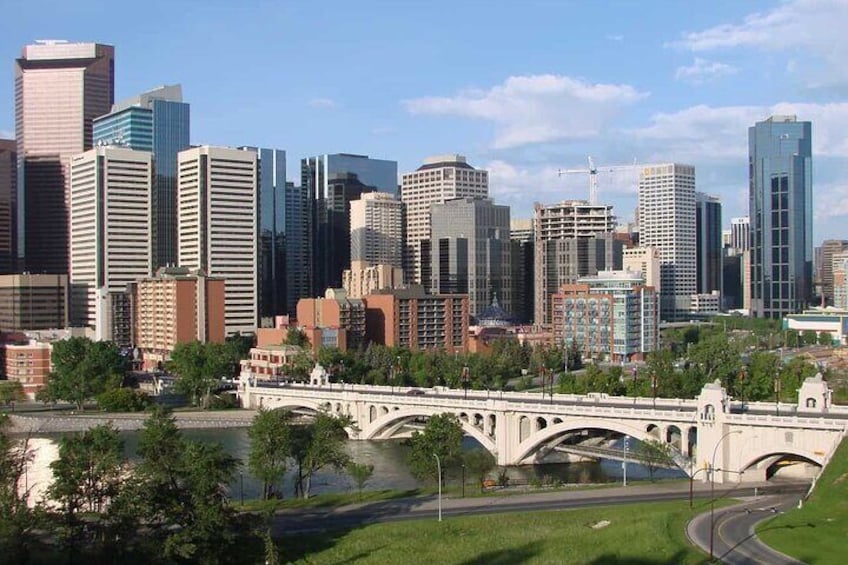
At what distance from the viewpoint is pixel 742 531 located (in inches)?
2591

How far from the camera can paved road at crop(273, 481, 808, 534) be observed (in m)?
74.7

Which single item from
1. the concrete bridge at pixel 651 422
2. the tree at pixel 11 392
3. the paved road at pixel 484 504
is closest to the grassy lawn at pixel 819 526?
the concrete bridge at pixel 651 422

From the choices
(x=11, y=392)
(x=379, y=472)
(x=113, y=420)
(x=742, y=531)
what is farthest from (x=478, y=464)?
(x=11, y=392)

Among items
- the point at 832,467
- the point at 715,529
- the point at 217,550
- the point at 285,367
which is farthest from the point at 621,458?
the point at 285,367

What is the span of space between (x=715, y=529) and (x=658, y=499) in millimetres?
13791

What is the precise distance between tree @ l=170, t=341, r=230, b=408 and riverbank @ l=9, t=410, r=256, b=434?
10.5m

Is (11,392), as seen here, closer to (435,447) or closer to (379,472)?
(379,472)

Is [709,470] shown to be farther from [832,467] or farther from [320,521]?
[320,521]

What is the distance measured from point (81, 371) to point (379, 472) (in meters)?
65.1

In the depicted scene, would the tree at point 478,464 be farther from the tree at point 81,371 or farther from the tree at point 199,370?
the tree at point 81,371

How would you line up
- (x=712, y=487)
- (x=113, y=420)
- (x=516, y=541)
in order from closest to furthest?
(x=516, y=541), (x=712, y=487), (x=113, y=420)

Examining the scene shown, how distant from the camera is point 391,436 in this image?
131625 mm

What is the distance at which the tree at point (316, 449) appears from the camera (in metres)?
90.8

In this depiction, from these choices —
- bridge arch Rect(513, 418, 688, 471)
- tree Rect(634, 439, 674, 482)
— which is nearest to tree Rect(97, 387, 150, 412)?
bridge arch Rect(513, 418, 688, 471)
